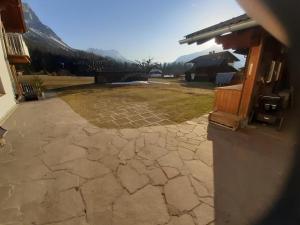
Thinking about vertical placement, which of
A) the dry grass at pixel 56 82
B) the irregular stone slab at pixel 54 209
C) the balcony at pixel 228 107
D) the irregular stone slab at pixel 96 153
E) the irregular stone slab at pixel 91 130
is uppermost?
the balcony at pixel 228 107

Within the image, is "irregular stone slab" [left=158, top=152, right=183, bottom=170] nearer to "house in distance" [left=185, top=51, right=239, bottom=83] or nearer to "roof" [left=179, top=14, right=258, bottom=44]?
"roof" [left=179, top=14, right=258, bottom=44]

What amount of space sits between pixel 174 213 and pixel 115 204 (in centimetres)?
83

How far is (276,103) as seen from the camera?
5.16 meters

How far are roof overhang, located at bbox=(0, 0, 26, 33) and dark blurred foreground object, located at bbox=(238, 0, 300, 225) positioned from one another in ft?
40.1

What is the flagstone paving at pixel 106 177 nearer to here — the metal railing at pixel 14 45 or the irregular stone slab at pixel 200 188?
the irregular stone slab at pixel 200 188

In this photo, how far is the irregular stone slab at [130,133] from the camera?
4688 mm

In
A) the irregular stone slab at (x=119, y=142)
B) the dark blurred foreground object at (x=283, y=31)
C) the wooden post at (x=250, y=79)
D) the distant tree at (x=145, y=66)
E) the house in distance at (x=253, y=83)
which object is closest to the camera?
the dark blurred foreground object at (x=283, y=31)

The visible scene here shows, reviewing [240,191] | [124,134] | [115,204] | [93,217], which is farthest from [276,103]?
[93,217]

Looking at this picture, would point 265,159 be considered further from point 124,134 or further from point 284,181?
point 124,134

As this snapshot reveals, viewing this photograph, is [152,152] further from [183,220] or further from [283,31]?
[283,31]

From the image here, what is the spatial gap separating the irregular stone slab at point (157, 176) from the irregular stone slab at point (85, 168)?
0.82m

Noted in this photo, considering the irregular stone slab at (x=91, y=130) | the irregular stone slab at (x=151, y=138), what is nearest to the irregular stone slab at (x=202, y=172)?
the irregular stone slab at (x=151, y=138)

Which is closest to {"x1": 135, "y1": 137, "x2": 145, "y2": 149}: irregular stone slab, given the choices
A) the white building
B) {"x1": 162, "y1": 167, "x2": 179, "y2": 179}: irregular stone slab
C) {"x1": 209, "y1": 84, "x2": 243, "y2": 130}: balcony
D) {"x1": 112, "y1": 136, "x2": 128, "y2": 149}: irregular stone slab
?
{"x1": 112, "y1": 136, "x2": 128, "y2": 149}: irregular stone slab

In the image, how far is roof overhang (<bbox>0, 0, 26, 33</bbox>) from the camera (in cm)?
980
